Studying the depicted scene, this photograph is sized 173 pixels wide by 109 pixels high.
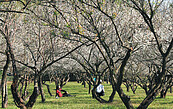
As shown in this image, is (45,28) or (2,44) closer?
(45,28)

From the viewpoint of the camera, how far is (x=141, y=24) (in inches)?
637

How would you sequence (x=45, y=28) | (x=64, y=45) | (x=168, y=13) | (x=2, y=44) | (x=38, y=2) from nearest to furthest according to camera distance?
(x=38, y=2)
(x=45, y=28)
(x=168, y=13)
(x=64, y=45)
(x=2, y=44)

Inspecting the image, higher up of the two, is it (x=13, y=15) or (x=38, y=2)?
(x=13, y=15)

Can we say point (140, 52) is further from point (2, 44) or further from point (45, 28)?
point (2, 44)

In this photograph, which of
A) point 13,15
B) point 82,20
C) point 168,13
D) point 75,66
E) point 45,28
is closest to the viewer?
point 13,15

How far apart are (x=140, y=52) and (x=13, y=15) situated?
10.8m

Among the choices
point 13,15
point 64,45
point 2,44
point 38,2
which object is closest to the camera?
point 38,2

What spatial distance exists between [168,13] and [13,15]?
1049 cm

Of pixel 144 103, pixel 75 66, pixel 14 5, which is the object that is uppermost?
pixel 14 5

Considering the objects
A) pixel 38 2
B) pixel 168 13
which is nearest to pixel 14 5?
pixel 38 2

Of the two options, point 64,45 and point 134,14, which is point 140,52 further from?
point 64,45

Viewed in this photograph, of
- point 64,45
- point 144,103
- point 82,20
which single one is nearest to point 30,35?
point 64,45

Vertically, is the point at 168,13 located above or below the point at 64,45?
above

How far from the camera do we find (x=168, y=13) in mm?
17734
